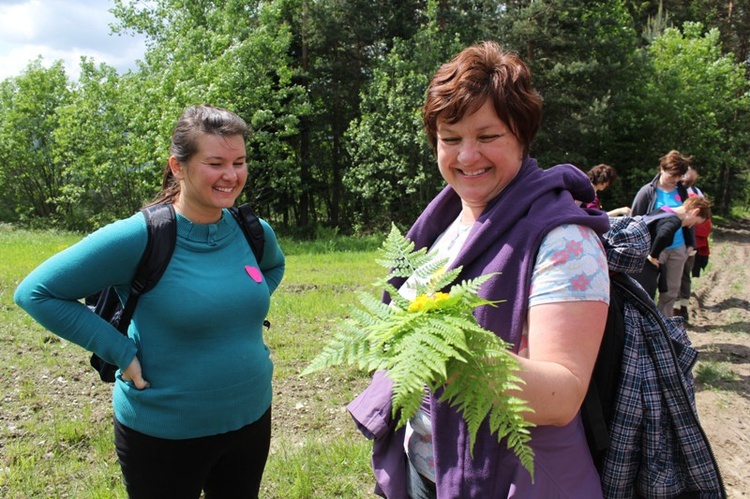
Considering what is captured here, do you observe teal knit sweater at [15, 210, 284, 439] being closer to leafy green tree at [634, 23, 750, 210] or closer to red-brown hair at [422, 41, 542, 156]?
red-brown hair at [422, 41, 542, 156]

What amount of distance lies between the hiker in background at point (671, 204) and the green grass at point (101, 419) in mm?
4515

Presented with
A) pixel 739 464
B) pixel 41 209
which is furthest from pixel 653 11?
pixel 41 209

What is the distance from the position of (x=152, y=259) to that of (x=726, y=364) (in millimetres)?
6992

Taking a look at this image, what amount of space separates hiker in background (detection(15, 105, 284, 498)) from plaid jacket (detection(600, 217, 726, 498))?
5.37 ft

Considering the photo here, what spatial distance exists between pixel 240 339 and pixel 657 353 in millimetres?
1771

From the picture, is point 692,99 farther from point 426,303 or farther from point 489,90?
point 426,303

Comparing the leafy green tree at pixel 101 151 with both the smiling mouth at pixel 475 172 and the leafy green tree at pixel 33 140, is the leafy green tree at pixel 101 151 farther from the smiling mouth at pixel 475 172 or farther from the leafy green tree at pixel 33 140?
the smiling mouth at pixel 475 172

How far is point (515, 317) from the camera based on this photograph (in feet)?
4.89

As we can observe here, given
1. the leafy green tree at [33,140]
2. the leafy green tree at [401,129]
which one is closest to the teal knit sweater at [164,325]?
the leafy green tree at [401,129]

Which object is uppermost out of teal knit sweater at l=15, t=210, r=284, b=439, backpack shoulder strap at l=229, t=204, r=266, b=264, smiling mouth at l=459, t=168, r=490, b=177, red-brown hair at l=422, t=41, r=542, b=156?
red-brown hair at l=422, t=41, r=542, b=156

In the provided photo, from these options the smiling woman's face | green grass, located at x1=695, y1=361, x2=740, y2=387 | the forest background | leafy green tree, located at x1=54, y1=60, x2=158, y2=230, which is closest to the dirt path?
green grass, located at x1=695, y1=361, x2=740, y2=387

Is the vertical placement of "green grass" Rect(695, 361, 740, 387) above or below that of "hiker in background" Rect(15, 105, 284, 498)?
below

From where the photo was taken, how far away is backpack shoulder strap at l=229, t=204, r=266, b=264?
2.87 m

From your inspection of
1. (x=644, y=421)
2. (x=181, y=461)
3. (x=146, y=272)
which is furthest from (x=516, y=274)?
(x=181, y=461)
